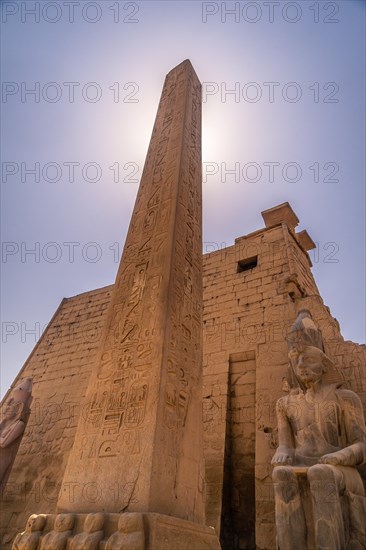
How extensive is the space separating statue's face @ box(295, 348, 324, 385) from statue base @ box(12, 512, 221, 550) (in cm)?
175

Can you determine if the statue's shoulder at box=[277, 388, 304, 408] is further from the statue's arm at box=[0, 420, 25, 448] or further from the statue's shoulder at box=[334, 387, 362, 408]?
the statue's arm at box=[0, 420, 25, 448]

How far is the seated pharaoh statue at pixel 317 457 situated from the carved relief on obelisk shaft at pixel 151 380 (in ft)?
2.94

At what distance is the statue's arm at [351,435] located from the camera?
109 inches

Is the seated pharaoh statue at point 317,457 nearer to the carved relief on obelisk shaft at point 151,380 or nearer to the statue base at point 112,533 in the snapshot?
the carved relief on obelisk shaft at point 151,380

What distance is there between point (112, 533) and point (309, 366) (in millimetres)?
2192

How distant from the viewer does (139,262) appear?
9.91 ft

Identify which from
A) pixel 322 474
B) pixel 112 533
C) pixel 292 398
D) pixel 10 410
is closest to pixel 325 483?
pixel 322 474

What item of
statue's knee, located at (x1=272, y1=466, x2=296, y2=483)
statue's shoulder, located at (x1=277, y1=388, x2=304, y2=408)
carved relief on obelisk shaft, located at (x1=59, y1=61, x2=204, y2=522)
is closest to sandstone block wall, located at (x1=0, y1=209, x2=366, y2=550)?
statue's shoulder, located at (x1=277, y1=388, x2=304, y2=408)

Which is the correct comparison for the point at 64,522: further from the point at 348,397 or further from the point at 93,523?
the point at 348,397

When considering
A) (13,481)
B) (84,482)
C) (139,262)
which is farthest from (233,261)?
(13,481)

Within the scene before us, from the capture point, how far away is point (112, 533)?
1.73m

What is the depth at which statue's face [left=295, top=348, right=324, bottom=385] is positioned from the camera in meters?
3.38

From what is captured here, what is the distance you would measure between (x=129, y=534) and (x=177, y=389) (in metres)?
0.81

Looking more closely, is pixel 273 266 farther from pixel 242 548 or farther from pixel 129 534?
pixel 129 534
